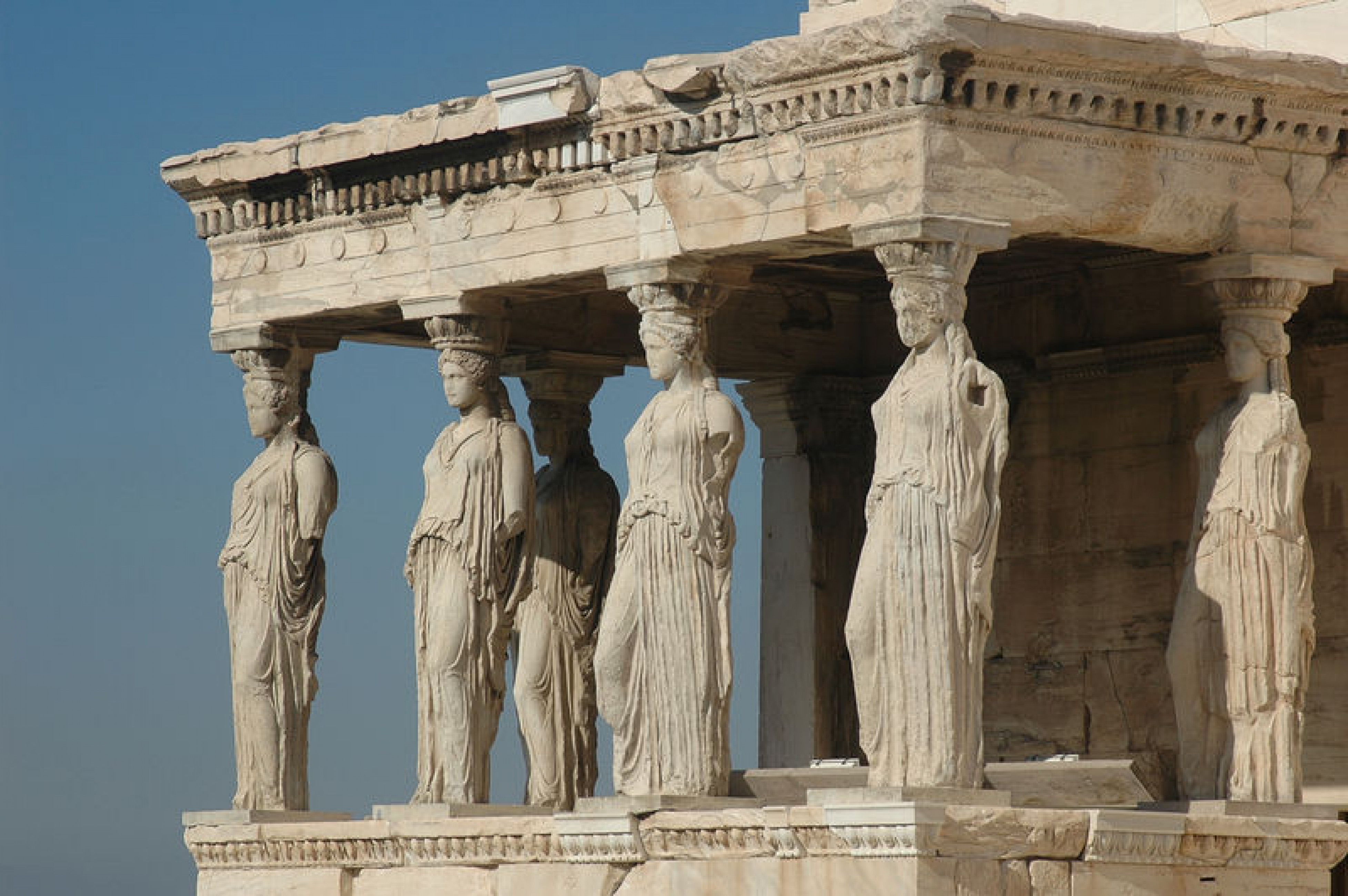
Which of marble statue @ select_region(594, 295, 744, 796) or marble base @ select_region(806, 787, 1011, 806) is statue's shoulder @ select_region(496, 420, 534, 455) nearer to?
marble statue @ select_region(594, 295, 744, 796)

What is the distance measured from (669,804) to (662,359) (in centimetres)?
204

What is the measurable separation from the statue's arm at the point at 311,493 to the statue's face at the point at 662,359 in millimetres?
2802

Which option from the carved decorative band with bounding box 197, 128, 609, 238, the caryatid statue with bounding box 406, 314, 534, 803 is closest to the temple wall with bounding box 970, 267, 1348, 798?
the caryatid statue with bounding box 406, 314, 534, 803

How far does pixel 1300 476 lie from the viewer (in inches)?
685

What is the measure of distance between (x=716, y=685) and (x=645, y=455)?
1.10m

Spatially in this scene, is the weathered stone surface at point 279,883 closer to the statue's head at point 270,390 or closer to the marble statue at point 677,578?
the marble statue at point 677,578

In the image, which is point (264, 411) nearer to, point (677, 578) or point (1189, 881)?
point (677, 578)

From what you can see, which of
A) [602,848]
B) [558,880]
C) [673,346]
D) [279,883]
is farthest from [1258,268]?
[279,883]

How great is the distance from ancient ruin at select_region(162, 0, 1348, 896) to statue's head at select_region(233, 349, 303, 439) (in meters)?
0.03

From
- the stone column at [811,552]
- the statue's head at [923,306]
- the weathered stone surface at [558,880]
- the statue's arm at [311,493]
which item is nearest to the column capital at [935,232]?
the statue's head at [923,306]

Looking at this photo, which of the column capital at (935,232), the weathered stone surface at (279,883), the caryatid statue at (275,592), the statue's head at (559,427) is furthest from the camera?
the statue's head at (559,427)

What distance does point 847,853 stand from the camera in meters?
16.0

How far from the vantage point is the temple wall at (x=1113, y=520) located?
19750 millimetres

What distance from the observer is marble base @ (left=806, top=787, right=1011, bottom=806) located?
626 inches
